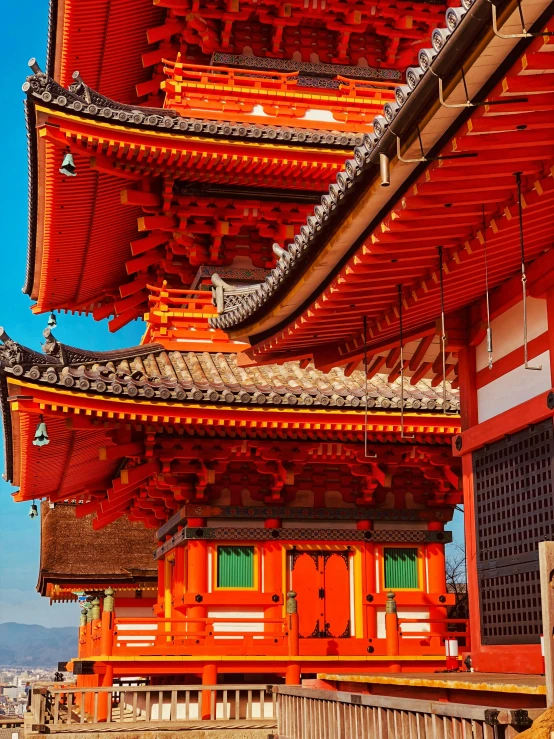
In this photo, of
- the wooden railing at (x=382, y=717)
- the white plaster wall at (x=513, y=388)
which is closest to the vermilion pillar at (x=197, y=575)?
the wooden railing at (x=382, y=717)

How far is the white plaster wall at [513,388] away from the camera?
10.5m

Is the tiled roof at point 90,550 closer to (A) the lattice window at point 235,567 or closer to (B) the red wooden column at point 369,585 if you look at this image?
(A) the lattice window at point 235,567

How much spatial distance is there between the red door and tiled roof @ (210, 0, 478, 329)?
724 centimetres

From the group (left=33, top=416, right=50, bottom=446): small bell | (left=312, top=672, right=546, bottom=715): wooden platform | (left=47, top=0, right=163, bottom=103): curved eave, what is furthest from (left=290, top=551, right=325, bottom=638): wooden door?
(left=47, top=0, right=163, bottom=103): curved eave

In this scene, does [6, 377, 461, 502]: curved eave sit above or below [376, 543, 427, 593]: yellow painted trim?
above

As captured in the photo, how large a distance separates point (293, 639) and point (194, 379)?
4.76m

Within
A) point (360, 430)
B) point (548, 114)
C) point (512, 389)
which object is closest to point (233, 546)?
point (360, 430)

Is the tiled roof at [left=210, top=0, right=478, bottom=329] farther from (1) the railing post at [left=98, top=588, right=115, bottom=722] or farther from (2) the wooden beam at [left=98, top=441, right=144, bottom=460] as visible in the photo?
(1) the railing post at [left=98, top=588, right=115, bottom=722]

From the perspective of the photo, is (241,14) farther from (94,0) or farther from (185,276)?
(185,276)

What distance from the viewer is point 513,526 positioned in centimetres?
1092

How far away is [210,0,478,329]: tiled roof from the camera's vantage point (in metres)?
7.09

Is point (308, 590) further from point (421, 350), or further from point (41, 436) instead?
point (421, 350)

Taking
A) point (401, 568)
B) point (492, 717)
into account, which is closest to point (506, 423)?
point (492, 717)

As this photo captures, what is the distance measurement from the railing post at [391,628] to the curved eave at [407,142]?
7135mm
